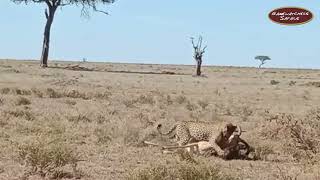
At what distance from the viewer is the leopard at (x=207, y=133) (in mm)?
11438

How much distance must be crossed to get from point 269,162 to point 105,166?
A: 2955mm

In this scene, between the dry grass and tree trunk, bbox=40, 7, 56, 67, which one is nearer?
the dry grass

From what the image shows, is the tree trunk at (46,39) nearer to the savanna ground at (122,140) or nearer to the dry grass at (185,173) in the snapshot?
the savanna ground at (122,140)

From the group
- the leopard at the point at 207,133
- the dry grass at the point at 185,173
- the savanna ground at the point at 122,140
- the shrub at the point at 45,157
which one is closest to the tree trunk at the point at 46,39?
the savanna ground at the point at 122,140

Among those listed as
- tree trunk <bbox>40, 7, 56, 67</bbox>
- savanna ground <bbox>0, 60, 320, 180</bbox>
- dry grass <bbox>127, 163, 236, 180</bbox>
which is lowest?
savanna ground <bbox>0, 60, 320, 180</bbox>

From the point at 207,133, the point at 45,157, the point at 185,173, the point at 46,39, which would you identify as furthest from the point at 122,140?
the point at 46,39

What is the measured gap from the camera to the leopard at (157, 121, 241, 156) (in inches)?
450

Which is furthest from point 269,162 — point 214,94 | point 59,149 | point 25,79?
point 25,79

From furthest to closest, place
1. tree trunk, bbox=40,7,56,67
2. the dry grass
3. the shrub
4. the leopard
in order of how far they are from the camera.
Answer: tree trunk, bbox=40,7,56,67 → the leopard → the shrub → the dry grass

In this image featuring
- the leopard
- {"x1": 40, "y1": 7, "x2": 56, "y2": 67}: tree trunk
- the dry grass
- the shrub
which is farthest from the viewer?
{"x1": 40, "y1": 7, "x2": 56, "y2": 67}: tree trunk

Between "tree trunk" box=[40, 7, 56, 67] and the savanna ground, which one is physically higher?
"tree trunk" box=[40, 7, 56, 67]

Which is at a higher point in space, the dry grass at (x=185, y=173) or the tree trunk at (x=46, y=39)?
the tree trunk at (x=46, y=39)

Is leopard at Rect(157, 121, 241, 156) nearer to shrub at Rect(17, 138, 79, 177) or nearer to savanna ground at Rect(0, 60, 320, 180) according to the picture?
savanna ground at Rect(0, 60, 320, 180)

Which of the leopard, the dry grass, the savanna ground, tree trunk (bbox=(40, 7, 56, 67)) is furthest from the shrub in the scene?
tree trunk (bbox=(40, 7, 56, 67))
